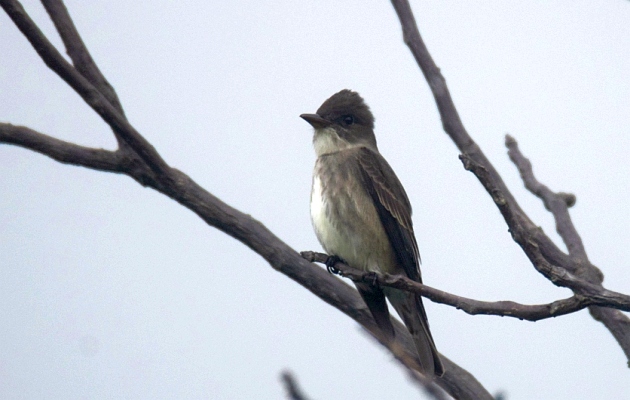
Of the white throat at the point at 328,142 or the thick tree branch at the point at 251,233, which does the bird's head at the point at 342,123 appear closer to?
the white throat at the point at 328,142

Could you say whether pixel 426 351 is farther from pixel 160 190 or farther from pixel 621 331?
pixel 160 190

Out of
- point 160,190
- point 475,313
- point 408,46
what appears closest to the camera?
point 475,313

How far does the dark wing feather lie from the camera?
6.53 m

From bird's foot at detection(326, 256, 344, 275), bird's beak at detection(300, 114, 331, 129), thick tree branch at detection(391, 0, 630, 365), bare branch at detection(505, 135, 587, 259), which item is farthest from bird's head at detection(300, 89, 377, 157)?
bare branch at detection(505, 135, 587, 259)

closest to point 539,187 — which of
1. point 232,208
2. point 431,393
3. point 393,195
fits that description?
point 393,195

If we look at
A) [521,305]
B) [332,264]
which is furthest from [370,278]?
[521,305]

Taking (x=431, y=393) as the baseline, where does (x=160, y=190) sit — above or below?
above

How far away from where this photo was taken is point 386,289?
6.42 m

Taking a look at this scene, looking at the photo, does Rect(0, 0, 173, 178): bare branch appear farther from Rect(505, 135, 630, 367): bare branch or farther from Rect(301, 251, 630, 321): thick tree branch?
Rect(505, 135, 630, 367): bare branch

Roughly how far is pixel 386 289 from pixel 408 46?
1697 mm

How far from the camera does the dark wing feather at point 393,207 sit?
6527 millimetres

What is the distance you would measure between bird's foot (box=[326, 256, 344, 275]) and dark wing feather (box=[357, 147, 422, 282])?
0.43m

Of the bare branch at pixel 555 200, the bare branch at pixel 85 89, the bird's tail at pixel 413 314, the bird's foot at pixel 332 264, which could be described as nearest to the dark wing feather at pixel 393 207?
the bird's tail at pixel 413 314

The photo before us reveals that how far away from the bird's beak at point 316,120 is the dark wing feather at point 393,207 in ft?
1.49
